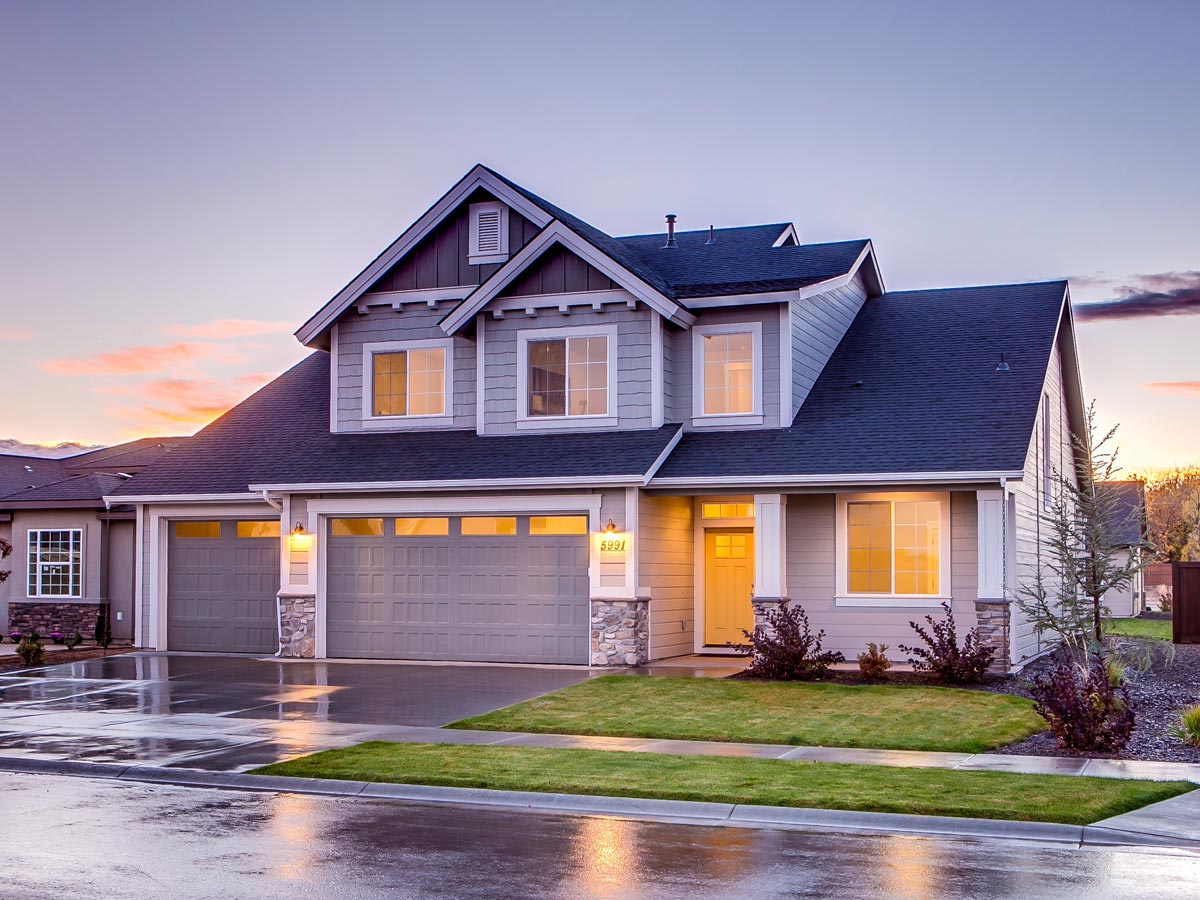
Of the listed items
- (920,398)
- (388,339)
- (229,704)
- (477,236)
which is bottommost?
(229,704)

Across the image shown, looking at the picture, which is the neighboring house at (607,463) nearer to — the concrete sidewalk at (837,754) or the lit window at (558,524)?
the lit window at (558,524)

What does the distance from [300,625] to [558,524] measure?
17.7 ft

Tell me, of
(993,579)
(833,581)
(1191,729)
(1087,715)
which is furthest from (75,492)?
(1191,729)

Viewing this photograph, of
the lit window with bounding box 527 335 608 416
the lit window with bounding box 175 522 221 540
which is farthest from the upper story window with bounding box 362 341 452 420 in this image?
the lit window with bounding box 175 522 221 540

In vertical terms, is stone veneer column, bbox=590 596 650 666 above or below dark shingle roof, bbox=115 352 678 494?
below

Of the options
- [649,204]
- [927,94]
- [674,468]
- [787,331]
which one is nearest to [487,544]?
[674,468]

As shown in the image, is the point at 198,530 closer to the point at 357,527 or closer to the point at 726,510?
the point at 357,527

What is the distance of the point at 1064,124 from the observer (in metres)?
22.4

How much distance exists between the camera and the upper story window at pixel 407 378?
2433 cm

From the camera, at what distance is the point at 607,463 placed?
21.1m

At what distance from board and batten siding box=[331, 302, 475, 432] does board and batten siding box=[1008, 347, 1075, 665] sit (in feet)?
33.1

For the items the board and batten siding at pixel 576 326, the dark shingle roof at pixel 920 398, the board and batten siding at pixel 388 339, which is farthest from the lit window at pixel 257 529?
the dark shingle roof at pixel 920 398

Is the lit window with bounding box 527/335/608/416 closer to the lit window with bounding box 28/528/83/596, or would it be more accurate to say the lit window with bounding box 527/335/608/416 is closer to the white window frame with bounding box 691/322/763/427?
the white window frame with bounding box 691/322/763/427

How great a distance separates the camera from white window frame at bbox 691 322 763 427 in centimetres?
2242
